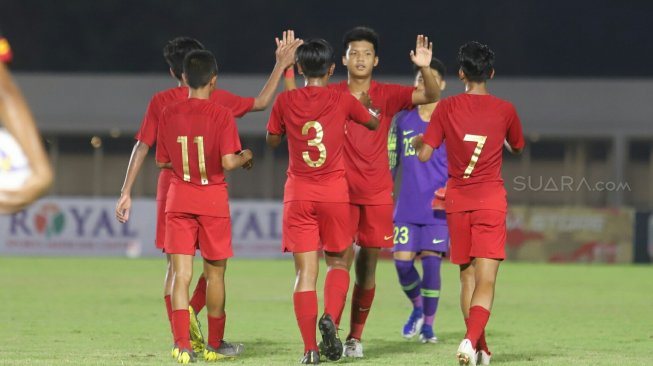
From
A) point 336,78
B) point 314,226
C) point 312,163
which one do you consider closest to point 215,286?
point 314,226

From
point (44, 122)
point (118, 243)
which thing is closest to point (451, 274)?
point (118, 243)

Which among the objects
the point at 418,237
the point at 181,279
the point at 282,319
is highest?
the point at 418,237

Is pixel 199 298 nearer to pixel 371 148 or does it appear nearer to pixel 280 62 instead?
pixel 371 148

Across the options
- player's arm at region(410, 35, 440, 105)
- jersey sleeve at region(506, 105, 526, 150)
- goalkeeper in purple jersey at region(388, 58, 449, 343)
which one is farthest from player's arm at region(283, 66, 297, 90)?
goalkeeper in purple jersey at region(388, 58, 449, 343)

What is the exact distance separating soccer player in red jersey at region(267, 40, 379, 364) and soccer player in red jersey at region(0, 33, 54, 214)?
5168 millimetres

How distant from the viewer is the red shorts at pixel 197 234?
8.01 meters

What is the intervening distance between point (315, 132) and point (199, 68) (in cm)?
86

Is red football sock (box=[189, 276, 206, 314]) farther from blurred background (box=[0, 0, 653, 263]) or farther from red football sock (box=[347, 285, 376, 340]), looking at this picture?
blurred background (box=[0, 0, 653, 263])

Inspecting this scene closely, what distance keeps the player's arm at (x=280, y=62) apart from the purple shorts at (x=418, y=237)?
7.85 ft

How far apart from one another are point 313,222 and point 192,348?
45.6 inches

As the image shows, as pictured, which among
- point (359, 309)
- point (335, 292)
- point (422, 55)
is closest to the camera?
point (422, 55)

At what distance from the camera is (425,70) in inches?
325

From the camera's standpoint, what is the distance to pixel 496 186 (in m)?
7.99

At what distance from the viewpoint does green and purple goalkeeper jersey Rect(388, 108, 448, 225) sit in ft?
34.7
